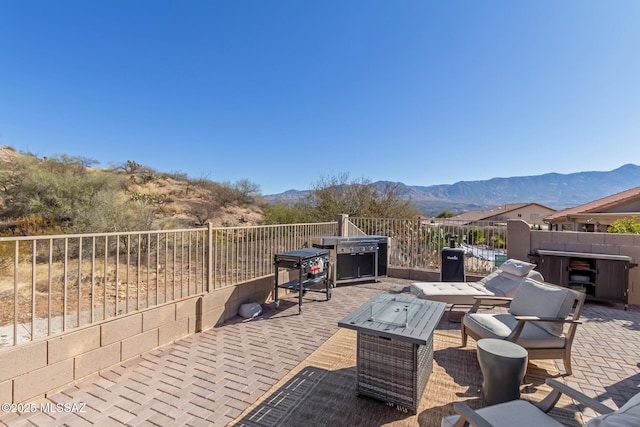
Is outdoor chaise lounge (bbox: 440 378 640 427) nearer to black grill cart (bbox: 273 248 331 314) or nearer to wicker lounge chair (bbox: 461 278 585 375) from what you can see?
wicker lounge chair (bbox: 461 278 585 375)

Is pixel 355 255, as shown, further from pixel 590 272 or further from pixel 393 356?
pixel 590 272

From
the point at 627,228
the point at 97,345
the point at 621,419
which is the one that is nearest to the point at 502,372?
the point at 621,419

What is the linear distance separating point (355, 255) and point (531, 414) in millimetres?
5113

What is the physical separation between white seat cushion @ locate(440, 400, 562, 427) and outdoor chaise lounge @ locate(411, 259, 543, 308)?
2.72m

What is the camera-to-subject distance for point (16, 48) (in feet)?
30.6

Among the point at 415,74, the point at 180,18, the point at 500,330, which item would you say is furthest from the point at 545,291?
the point at 180,18

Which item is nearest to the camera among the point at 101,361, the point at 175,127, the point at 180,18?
the point at 101,361

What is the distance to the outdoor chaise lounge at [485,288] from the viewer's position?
4.33 meters

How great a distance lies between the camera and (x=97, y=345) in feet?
9.35

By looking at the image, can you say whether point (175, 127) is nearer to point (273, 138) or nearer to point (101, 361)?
point (273, 138)

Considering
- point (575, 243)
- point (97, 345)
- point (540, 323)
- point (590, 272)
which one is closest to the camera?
point (97, 345)

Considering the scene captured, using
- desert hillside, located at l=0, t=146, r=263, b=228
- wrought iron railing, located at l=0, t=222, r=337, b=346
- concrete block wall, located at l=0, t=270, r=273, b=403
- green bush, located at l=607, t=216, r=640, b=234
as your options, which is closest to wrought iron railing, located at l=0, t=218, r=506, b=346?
wrought iron railing, located at l=0, t=222, r=337, b=346

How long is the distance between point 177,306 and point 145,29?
9201 mm

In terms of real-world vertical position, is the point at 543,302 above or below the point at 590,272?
above
